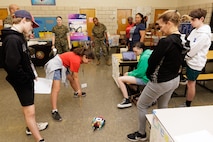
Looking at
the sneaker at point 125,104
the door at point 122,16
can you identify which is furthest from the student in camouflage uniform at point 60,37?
the sneaker at point 125,104

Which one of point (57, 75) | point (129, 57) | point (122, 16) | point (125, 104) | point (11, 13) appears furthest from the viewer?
point (122, 16)

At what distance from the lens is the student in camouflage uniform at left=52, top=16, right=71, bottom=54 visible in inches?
176

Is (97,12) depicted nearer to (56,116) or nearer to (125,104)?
(125,104)

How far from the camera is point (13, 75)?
1.44m

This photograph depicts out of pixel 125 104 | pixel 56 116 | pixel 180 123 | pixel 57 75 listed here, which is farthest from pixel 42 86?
pixel 180 123

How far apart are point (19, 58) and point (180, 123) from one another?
54.0 inches

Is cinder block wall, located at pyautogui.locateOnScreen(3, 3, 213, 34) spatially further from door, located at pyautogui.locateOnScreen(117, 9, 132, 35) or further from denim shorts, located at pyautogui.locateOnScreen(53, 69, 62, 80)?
denim shorts, located at pyautogui.locateOnScreen(53, 69, 62, 80)

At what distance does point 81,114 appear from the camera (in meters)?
2.46

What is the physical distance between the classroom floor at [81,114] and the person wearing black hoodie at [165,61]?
2.36 feet

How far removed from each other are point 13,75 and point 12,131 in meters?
1.06

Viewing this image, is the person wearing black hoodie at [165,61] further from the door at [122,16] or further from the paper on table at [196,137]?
the door at [122,16]

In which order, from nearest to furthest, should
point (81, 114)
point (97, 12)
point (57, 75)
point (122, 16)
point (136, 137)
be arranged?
point (136, 137) < point (57, 75) < point (81, 114) < point (97, 12) < point (122, 16)

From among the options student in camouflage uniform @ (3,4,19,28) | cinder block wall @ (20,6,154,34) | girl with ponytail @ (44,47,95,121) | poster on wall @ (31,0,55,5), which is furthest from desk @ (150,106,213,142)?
poster on wall @ (31,0,55,5)

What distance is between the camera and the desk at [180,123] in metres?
1.08
